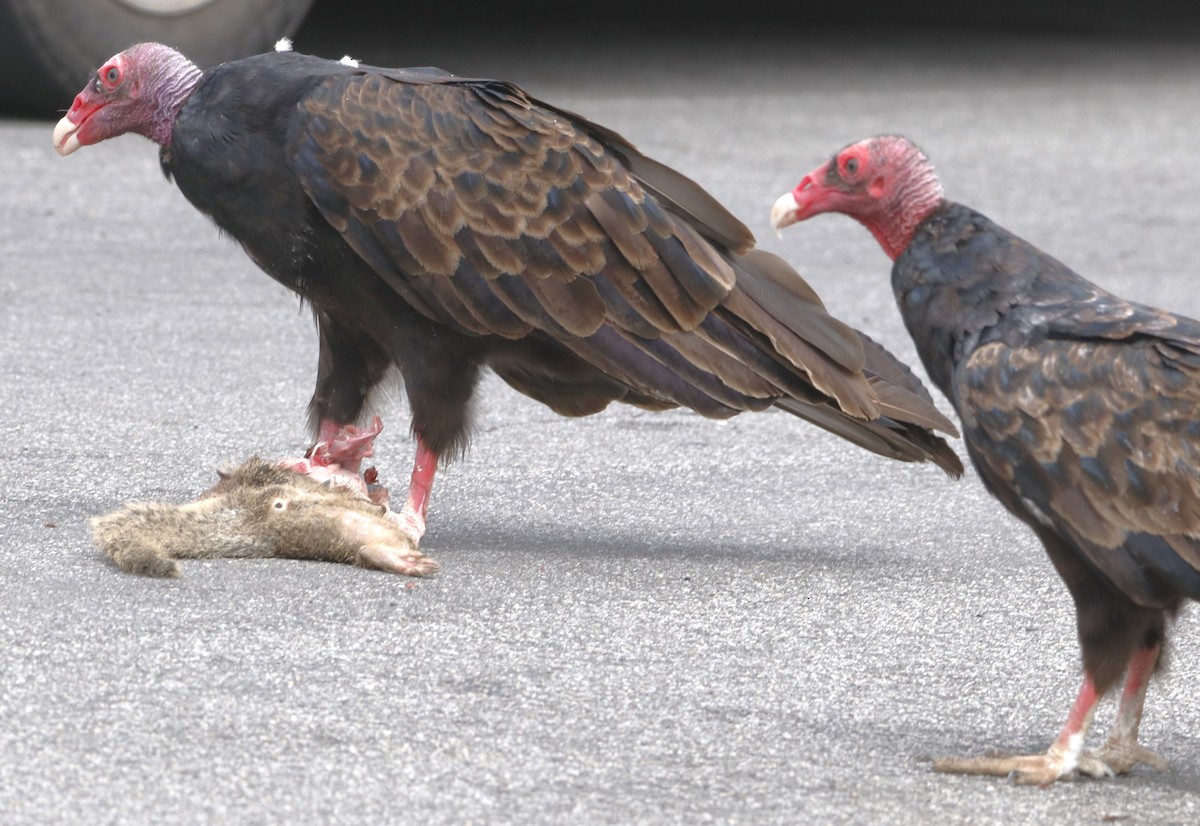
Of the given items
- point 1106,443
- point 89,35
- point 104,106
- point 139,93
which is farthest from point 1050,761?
point 89,35

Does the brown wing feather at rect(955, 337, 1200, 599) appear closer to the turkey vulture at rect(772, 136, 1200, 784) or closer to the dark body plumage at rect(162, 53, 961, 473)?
the turkey vulture at rect(772, 136, 1200, 784)

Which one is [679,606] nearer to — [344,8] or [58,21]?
[58,21]

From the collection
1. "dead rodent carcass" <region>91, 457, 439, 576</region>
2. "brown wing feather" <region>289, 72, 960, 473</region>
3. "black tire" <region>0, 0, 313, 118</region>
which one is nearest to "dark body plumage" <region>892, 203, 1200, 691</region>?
"brown wing feather" <region>289, 72, 960, 473</region>

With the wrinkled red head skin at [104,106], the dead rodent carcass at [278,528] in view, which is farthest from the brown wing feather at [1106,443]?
the wrinkled red head skin at [104,106]

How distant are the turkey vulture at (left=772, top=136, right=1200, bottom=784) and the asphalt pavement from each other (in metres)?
0.21

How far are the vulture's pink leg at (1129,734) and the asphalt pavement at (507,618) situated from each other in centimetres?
3

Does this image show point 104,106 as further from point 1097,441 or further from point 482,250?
point 1097,441

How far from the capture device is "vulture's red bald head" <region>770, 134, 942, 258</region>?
3729mm

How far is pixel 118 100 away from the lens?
183 inches

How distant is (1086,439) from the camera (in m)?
3.25

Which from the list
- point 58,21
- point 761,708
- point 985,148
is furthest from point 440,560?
point 985,148

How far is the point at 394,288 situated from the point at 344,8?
7944 millimetres

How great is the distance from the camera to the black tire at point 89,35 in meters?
8.38

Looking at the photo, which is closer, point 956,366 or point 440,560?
point 956,366
